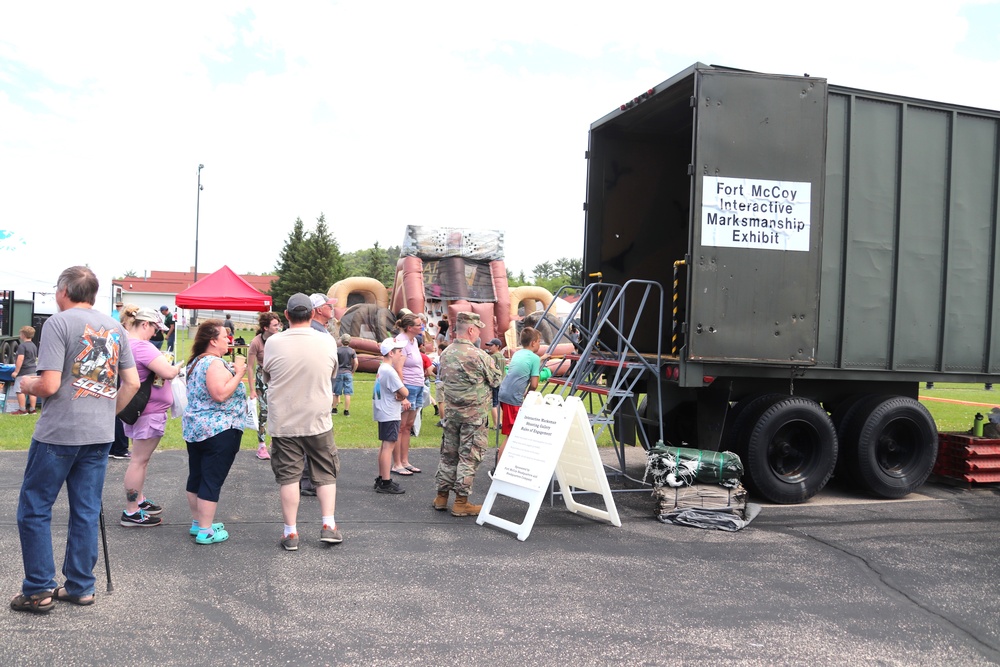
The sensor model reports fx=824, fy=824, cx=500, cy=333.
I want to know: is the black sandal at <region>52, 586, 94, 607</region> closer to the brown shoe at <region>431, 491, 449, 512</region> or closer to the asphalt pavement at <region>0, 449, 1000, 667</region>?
the asphalt pavement at <region>0, 449, 1000, 667</region>

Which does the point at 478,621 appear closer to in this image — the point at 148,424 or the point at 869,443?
the point at 148,424

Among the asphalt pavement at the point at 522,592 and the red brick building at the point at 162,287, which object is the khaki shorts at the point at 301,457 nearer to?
the asphalt pavement at the point at 522,592

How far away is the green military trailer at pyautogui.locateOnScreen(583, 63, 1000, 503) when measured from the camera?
7227mm

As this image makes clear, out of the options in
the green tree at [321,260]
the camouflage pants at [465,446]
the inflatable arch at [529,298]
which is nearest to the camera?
the camouflage pants at [465,446]

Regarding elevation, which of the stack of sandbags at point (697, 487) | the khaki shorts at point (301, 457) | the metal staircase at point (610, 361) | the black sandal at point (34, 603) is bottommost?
the black sandal at point (34, 603)

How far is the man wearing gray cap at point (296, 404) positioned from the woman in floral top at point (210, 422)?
25cm

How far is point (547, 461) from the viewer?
658 cm

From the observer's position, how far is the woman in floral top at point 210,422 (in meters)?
5.69

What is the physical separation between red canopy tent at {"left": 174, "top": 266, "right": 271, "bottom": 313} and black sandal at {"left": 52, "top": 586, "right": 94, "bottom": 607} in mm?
15691

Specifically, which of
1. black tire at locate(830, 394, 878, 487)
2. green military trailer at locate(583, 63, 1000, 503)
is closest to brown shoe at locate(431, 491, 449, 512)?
green military trailer at locate(583, 63, 1000, 503)

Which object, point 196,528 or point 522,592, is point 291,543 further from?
point 522,592

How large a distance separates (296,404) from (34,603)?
1.96m

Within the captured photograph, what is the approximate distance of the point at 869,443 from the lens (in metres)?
Answer: 7.93

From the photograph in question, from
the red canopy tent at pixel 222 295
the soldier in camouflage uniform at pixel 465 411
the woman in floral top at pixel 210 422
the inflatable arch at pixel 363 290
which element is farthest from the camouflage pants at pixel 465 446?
the inflatable arch at pixel 363 290
